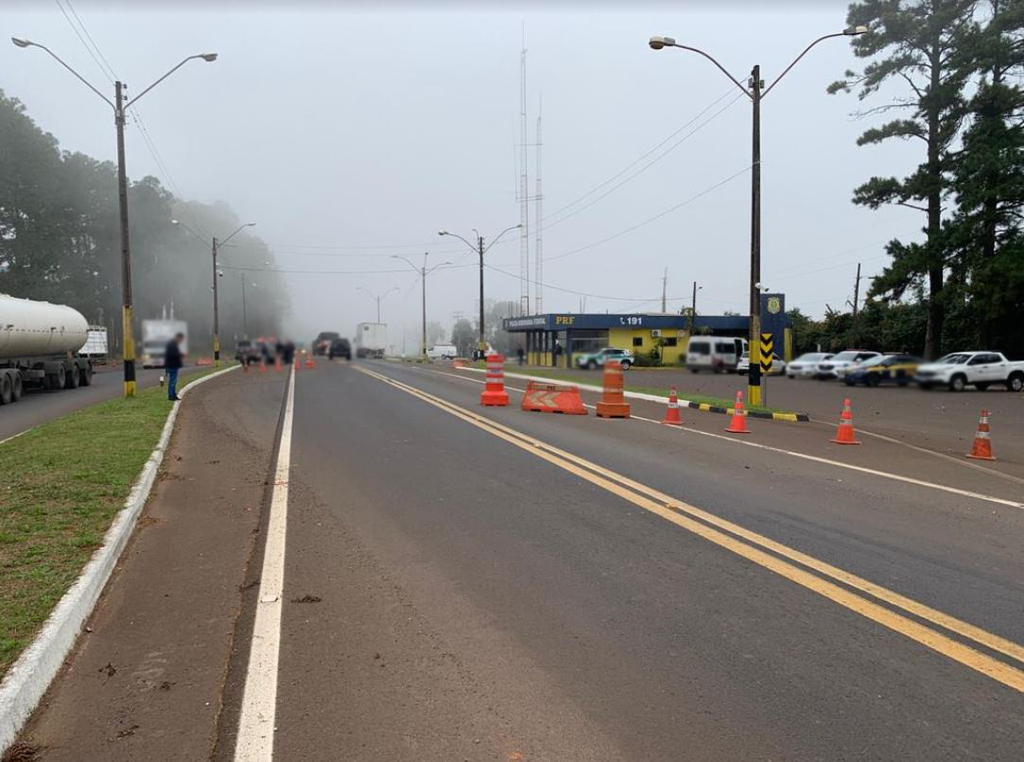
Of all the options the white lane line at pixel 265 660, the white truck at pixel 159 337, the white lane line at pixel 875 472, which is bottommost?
the white lane line at pixel 875 472

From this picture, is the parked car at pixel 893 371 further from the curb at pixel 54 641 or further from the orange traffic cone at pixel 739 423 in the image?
the orange traffic cone at pixel 739 423

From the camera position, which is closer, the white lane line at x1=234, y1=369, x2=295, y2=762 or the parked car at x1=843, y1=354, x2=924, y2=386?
the white lane line at x1=234, y1=369, x2=295, y2=762

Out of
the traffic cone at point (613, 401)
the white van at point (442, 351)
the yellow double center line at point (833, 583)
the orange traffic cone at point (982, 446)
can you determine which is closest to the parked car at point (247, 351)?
the yellow double center line at point (833, 583)

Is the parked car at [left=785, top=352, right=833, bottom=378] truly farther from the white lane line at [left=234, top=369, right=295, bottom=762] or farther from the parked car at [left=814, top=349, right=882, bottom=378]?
the white lane line at [left=234, top=369, right=295, bottom=762]

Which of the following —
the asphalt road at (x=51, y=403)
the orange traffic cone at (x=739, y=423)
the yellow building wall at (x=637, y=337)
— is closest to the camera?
the orange traffic cone at (x=739, y=423)

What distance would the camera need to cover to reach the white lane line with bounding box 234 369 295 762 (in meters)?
3.24

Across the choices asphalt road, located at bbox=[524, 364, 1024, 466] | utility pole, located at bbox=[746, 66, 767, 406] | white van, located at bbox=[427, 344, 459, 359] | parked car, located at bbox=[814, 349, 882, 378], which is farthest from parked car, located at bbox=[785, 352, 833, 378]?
white van, located at bbox=[427, 344, 459, 359]

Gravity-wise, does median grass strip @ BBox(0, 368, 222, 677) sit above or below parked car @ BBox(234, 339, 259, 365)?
below

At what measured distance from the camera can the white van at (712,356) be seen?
983 cm

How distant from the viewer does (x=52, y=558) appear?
5.45m

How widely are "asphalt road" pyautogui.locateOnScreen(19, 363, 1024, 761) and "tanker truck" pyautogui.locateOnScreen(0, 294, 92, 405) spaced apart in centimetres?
1713

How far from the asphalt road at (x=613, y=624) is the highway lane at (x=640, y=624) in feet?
0.06

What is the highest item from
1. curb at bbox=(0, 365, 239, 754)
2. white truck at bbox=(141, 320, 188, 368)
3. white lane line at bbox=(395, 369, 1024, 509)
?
white truck at bbox=(141, 320, 188, 368)

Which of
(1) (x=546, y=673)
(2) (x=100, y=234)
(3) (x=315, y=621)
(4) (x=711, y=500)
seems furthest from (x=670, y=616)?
(2) (x=100, y=234)
